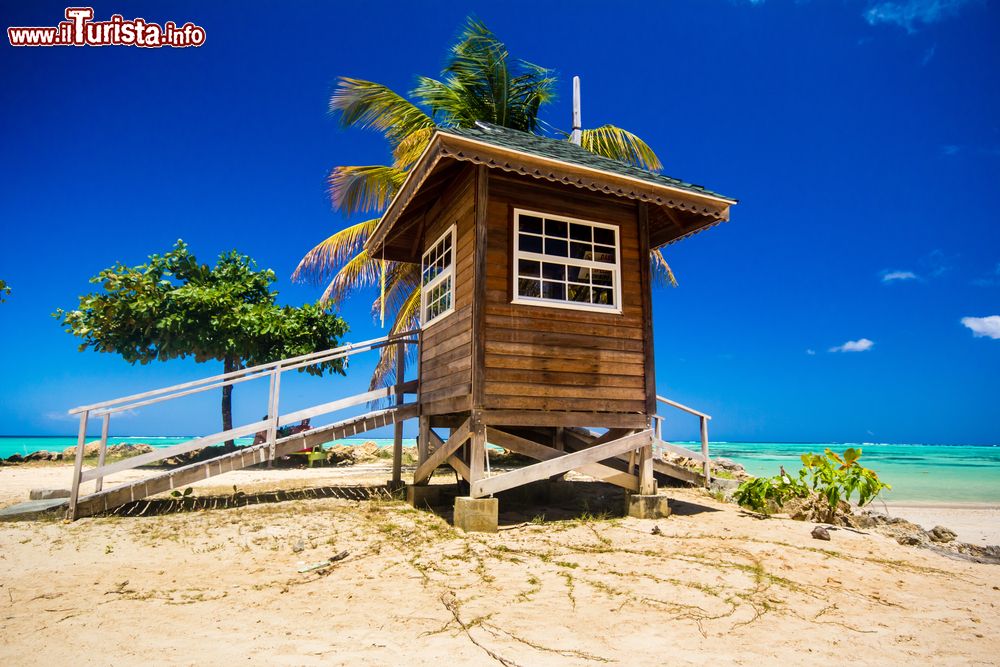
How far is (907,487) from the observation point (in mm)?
→ 21641

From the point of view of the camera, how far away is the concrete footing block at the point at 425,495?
902 cm

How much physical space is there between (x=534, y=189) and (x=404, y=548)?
5020mm

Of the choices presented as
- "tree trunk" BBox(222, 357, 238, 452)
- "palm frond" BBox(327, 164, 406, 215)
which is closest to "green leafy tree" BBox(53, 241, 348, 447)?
"tree trunk" BBox(222, 357, 238, 452)

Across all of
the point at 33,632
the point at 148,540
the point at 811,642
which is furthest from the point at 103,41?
the point at 811,642

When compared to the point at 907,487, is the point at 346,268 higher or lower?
higher

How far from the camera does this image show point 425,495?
9070mm

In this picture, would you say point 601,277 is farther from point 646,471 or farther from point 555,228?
point 646,471

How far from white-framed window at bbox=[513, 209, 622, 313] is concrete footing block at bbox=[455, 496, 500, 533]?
2699mm

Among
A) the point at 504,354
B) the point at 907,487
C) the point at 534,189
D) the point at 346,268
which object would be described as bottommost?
the point at 907,487

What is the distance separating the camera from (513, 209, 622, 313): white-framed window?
312 inches

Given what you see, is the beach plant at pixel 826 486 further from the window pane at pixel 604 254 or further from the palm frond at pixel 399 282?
the palm frond at pixel 399 282

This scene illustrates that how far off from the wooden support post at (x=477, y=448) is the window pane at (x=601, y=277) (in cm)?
287

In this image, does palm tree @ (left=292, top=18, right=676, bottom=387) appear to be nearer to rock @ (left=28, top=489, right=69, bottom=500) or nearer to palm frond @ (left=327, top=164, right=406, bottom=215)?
palm frond @ (left=327, top=164, right=406, bottom=215)

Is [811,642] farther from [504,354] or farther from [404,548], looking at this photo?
[504,354]
